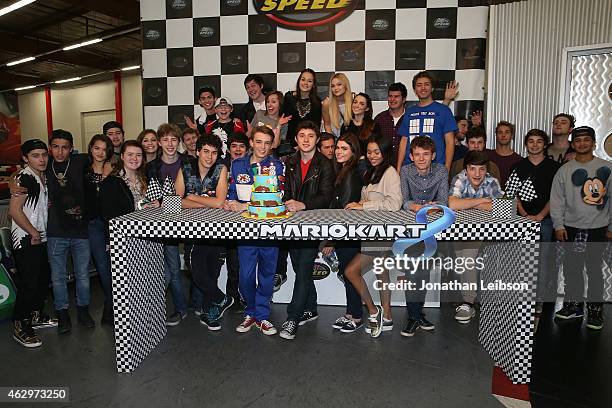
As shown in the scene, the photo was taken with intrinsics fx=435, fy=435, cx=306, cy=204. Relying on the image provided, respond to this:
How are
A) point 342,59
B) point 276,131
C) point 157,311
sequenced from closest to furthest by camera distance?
point 157,311, point 276,131, point 342,59

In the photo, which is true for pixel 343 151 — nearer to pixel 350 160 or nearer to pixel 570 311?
pixel 350 160

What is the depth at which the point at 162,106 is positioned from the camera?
465cm

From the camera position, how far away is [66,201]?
2969mm

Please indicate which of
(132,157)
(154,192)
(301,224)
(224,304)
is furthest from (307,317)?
(132,157)

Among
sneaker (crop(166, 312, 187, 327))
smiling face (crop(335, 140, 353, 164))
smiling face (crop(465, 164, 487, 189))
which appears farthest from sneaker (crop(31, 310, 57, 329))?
smiling face (crop(465, 164, 487, 189))

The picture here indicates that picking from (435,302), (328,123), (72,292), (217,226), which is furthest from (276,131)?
(72,292)

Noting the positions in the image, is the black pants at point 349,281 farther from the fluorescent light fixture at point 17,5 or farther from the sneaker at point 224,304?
the fluorescent light fixture at point 17,5

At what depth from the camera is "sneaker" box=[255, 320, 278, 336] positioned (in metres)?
2.88

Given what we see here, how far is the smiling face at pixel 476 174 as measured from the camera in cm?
285

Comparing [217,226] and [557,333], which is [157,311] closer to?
[217,226]

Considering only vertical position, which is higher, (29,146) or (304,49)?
(304,49)

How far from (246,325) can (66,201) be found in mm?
1493

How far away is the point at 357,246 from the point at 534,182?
159 centimetres

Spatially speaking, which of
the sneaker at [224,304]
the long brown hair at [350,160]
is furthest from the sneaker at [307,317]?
the long brown hair at [350,160]
